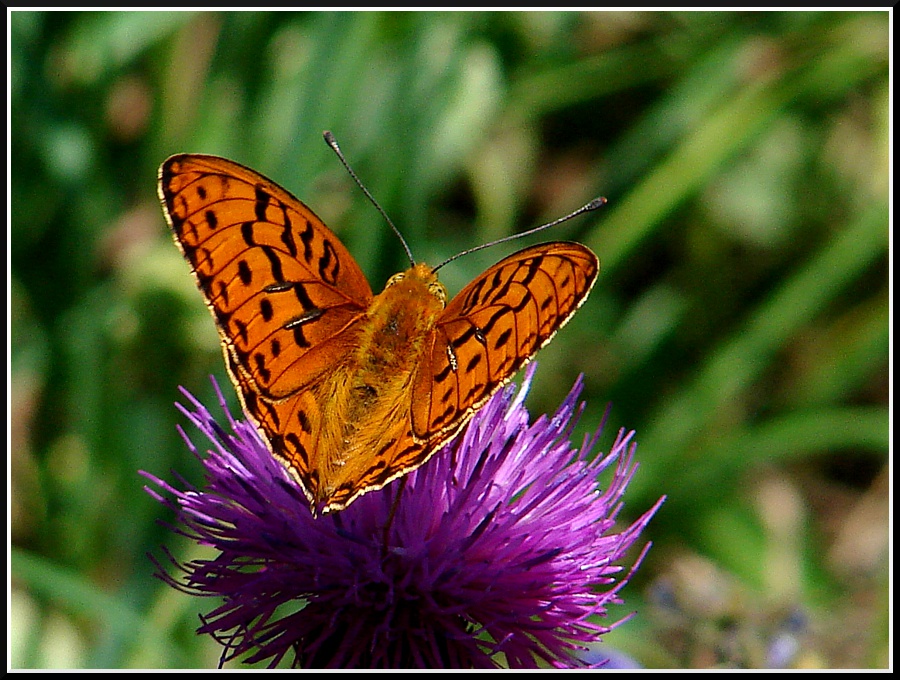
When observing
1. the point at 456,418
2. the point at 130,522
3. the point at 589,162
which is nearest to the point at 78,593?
the point at 130,522

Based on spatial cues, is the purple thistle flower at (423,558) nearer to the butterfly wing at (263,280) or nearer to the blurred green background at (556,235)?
the butterfly wing at (263,280)

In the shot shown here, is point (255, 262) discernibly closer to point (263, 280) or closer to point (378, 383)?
point (263, 280)

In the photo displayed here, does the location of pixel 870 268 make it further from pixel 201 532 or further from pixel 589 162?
pixel 201 532

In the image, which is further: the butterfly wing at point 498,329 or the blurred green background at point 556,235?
the blurred green background at point 556,235

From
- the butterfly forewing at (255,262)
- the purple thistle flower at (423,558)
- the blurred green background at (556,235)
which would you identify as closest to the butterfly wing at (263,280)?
the butterfly forewing at (255,262)

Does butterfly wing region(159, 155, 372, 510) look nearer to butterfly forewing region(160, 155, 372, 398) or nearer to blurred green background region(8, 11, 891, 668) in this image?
butterfly forewing region(160, 155, 372, 398)
